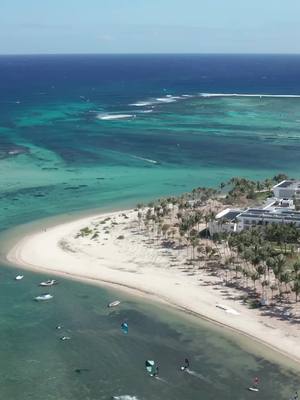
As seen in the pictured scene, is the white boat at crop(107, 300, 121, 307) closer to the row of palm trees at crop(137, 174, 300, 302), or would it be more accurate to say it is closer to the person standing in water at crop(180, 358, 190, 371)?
the row of palm trees at crop(137, 174, 300, 302)

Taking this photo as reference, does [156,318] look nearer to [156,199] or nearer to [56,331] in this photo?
[56,331]

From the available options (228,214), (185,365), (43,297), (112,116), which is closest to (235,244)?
(228,214)

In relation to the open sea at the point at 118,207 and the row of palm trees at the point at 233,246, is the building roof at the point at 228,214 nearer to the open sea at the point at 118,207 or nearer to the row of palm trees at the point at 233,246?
the row of palm trees at the point at 233,246

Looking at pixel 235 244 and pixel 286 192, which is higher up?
pixel 286 192

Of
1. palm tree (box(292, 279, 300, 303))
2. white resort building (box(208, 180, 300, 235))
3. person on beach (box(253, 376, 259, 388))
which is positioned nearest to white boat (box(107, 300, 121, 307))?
palm tree (box(292, 279, 300, 303))

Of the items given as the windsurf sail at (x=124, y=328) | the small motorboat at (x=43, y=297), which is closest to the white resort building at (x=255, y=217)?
the small motorboat at (x=43, y=297)

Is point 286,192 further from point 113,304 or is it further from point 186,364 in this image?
point 186,364

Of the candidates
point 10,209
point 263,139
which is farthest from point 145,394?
point 263,139
